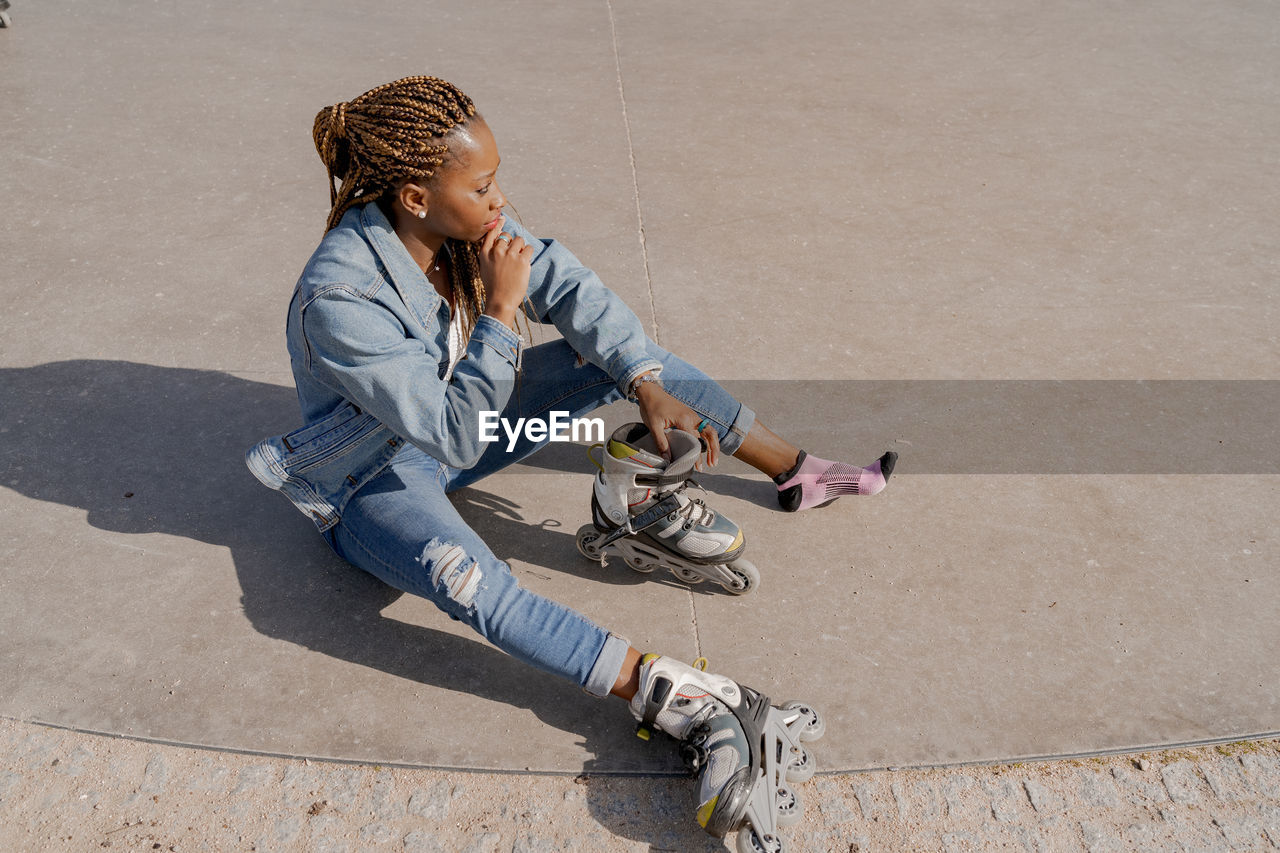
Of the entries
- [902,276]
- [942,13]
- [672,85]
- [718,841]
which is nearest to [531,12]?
[672,85]

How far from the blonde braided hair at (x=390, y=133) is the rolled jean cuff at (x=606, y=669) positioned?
1.13 metres

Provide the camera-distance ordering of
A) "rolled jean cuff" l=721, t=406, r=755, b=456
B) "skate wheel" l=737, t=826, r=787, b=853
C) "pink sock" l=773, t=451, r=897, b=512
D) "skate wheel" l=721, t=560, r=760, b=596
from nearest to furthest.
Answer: "skate wheel" l=737, t=826, r=787, b=853, "skate wheel" l=721, t=560, r=760, b=596, "rolled jean cuff" l=721, t=406, r=755, b=456, "pink sock" l=773, t=451, r=897, b=512

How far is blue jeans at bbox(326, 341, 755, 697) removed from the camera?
2.38 m

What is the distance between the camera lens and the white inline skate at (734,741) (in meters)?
2.20

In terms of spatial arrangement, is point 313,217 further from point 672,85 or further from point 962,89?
point 962,89

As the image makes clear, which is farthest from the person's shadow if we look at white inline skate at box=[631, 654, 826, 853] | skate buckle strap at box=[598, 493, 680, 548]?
skate buckle strap at box=[598, 493, 680, 548]

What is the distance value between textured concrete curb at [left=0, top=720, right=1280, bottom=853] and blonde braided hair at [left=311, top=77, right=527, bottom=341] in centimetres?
132

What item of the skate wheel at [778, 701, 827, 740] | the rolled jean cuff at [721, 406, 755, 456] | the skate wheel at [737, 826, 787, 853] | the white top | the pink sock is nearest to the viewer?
the skate wheel at [737, 826, 787, 853]

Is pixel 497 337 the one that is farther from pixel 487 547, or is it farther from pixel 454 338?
pixel 487 547

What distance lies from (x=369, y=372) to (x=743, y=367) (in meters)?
1.66

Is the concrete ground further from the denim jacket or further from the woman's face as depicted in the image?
the woman's face

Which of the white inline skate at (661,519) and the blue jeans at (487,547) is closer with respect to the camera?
the blue jeans at (487,547)

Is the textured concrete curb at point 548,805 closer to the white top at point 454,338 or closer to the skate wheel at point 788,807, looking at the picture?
the skate wheel at point 788,807

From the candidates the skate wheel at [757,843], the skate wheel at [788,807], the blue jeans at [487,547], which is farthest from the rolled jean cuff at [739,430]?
the skate wheel at [757,843]
